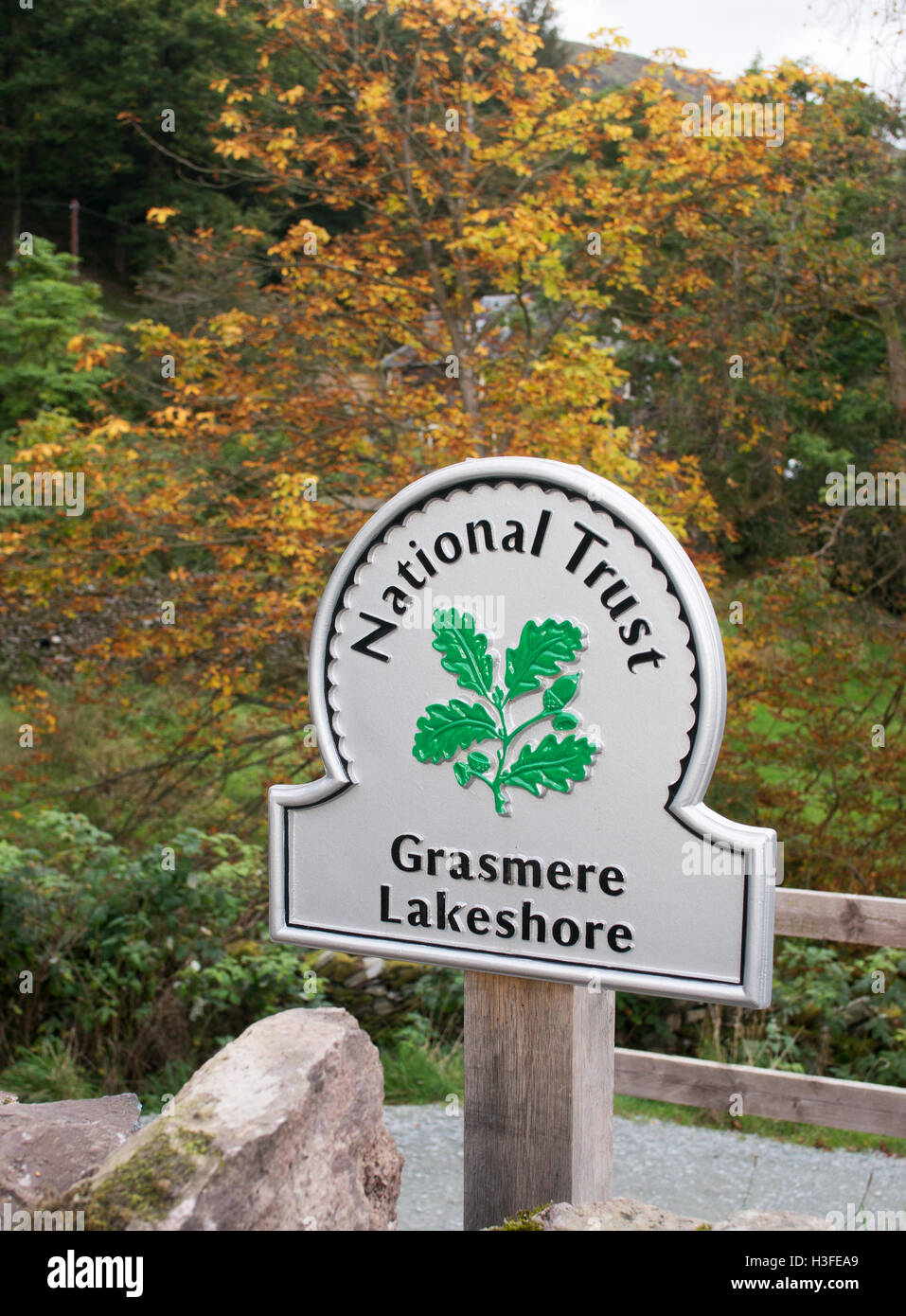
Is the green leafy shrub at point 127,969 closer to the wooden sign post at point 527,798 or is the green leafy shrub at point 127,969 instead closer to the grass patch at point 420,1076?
the grass patch at point 420,1076

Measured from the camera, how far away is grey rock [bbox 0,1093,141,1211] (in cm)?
248

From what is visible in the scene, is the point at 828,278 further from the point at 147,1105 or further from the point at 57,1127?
the point at 57,1127

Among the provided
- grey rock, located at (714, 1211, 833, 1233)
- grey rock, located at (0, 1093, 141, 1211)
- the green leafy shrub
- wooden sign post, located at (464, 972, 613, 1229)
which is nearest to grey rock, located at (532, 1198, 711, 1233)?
grey rock, located at (714, 1211, 833, 1233)

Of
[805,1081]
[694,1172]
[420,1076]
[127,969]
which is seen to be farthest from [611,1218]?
[127,969]

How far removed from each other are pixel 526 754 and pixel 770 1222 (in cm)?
97

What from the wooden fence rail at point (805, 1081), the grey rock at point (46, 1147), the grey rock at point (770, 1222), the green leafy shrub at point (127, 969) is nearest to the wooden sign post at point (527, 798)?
the grey rock at point (770, 1222)

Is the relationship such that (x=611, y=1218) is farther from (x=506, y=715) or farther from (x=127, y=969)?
(x=127, y=969)

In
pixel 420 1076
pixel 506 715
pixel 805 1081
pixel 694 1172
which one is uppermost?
pixel 506 715

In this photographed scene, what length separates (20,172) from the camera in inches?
1240

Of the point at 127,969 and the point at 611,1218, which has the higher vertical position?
the point at 611,1218

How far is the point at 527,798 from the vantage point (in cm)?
241

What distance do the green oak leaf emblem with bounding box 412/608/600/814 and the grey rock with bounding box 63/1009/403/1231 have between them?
0.64 m

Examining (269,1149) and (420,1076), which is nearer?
(269,1149)
